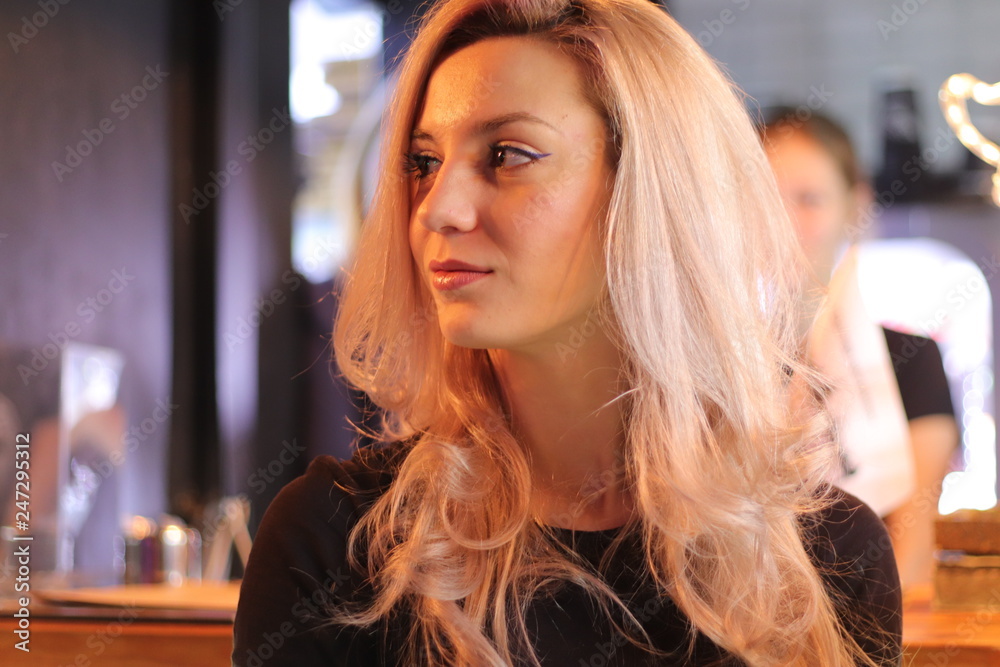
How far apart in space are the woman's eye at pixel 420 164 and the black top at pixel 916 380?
4.61ft

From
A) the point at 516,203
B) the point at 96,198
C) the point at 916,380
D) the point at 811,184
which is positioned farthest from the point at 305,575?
the point at 96,198

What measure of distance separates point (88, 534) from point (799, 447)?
195 cm

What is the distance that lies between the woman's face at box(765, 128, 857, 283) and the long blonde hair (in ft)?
2.97

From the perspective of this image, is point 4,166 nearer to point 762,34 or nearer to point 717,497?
point 717,497

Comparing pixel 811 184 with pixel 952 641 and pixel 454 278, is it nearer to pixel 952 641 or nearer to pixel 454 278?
pixel 952 641

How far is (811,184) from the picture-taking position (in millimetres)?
2014

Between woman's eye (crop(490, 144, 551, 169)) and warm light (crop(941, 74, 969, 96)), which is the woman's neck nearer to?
woman's eye (crop(490, 144, 551, 169))

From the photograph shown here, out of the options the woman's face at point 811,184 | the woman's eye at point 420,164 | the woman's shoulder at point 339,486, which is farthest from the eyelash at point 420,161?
the woman's face at point 811,184

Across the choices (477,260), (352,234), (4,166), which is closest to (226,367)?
(352,234)

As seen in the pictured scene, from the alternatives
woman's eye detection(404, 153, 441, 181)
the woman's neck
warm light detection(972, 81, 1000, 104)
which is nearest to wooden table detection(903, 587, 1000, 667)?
the woman's neck

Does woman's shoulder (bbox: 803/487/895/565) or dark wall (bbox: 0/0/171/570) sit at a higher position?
dark wall (bbox: 0/0/171/570)

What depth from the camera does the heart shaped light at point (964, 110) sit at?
1.68 meters

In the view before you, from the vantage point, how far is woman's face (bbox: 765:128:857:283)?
2.01 meters

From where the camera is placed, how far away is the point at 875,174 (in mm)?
3781
